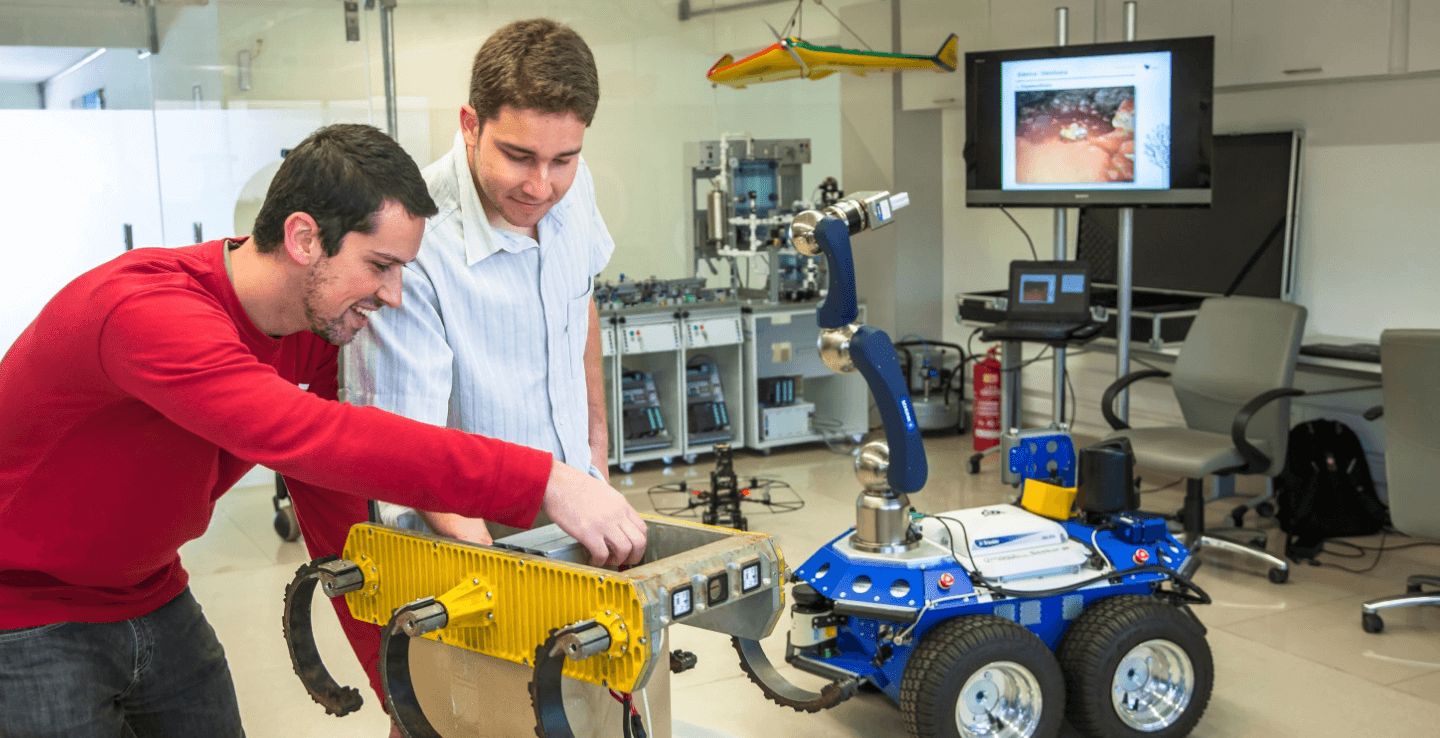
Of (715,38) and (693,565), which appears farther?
(715,38)

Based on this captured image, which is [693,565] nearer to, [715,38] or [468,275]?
[468,275]

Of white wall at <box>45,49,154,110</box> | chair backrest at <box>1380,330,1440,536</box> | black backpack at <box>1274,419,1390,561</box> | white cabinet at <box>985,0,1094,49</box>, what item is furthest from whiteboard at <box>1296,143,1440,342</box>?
white wall at <box>45,49,154,110</box>

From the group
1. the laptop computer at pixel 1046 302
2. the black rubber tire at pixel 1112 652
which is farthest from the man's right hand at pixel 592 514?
the laptop computer at pixel 1046 302

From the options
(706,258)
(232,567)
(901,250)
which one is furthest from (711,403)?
(232,567)

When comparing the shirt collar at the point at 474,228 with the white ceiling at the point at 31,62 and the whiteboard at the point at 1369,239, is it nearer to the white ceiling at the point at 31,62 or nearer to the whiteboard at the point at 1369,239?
the white ceiling at the point at 31,62

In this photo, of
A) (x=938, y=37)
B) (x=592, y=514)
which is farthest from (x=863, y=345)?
(x=938, y=37)

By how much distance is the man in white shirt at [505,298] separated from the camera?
61.0 inches

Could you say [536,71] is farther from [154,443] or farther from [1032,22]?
[1032,22]

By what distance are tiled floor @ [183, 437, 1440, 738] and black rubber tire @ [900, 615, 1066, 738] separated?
1.44ft

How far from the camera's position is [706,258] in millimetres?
6883

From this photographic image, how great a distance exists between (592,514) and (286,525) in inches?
162

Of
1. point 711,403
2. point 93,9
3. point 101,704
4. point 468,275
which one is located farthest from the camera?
point 711,403

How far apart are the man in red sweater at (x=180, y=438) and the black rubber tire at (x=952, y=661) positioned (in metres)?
1.63

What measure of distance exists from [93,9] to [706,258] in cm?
318
